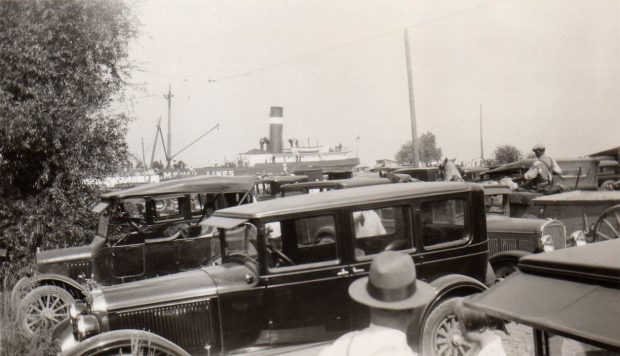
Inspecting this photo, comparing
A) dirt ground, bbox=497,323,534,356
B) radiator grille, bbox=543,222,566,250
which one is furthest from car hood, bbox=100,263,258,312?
radiator grille, bbox=543,222,566,250

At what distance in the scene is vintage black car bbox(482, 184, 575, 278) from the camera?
21.7 ft

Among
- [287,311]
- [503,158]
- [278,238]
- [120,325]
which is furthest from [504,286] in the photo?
[503,158]

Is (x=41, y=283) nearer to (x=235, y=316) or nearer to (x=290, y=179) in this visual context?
(x=235, y=316)

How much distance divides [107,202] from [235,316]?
370cm

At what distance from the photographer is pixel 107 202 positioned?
7336 millimetres

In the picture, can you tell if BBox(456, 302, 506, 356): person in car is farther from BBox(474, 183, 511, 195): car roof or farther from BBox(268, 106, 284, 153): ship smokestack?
BBox(268, 106, 284, 153): ship smokestack

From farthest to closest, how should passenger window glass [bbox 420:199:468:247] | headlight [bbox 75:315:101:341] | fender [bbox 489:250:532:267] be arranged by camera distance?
fender [bbox 489:250:532:267] → passenger window glass [bbox 420:199:468:247] → headlight [bbox 75:315:101:341]

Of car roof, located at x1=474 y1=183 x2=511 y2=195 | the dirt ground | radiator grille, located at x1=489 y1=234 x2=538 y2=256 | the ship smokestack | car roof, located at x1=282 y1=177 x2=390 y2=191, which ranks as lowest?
the dirt ground

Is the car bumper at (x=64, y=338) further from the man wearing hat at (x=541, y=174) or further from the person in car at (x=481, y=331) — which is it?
the man wearing hat at (x=541, y=174)

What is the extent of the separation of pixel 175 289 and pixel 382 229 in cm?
199

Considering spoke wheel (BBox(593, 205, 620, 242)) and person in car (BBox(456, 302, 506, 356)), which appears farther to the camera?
spoke wheel (BBox(593, 205, 620, 242))

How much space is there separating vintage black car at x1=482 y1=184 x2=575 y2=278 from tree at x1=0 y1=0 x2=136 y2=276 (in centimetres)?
716

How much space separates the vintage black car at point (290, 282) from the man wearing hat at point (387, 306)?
226cm

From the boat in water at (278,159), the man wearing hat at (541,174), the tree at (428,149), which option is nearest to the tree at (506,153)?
the boat in water at (278,159)
